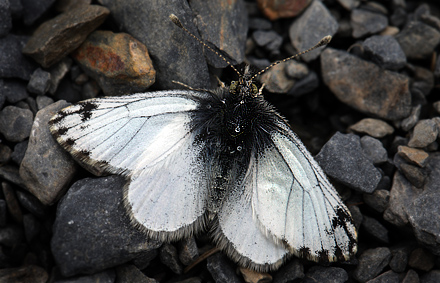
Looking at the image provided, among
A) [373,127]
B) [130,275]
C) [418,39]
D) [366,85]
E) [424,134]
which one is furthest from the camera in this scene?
[418,39]

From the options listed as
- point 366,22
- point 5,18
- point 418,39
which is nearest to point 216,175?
point 5,18

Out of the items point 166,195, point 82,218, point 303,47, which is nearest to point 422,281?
point 166,195

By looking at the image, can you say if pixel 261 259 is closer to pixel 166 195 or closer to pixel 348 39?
pixel 166 195

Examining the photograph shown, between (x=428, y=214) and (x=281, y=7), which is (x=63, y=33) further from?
(x=428, y=214)

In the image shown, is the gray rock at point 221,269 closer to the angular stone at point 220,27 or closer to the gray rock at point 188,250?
the gray rock at point 188,250

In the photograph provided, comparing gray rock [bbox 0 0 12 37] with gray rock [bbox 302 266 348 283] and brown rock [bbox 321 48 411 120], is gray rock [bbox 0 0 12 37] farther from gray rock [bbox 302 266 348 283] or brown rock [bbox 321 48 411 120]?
gray rock [bbox 302 266 348 283]

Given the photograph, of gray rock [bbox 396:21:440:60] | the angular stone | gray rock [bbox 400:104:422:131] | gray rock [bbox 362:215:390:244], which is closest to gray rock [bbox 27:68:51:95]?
the angular stone
